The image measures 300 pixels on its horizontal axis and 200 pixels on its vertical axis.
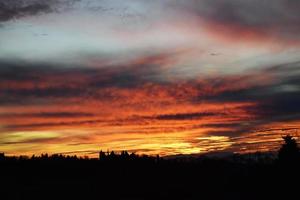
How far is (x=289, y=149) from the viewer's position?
69.2m

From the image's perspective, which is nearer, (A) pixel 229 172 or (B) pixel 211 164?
(A) pixel 229 172

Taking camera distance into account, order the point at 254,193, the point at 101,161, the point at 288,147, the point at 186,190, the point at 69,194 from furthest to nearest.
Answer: the point at 101,161 → the point at 186,190 → the point at 69,194 → the point at 254,193 → the point at 288,147

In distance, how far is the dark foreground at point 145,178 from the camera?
8772 centimetres

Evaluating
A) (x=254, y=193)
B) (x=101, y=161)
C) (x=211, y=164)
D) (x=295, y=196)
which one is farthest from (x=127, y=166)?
(x=295, y=196)

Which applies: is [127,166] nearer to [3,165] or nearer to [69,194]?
[3,165]

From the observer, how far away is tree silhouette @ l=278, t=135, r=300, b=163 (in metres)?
69.2

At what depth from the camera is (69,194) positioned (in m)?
102

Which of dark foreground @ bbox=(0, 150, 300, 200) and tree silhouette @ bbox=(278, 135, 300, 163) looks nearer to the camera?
tree silhouette @ bbox=(278, 135, 300, 163)

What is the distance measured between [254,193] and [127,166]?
64167 millimetres

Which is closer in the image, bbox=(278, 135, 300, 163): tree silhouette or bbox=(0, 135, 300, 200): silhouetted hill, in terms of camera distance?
bbox=(278, 135, 300, 163): tree silhouette

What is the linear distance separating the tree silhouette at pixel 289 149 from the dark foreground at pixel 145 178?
0.64 meters

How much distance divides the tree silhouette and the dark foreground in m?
0.64

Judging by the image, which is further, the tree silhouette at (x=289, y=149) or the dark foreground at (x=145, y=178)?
the dark foreground at (x=145, y=178)

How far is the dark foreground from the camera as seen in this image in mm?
87719
